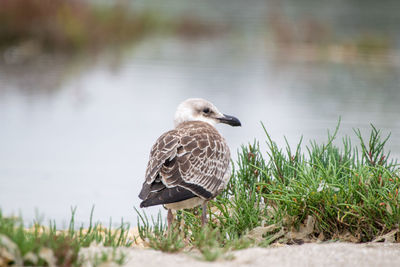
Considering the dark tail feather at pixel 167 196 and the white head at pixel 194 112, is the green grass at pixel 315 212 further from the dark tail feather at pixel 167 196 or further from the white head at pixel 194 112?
the white head at pixel 194 112

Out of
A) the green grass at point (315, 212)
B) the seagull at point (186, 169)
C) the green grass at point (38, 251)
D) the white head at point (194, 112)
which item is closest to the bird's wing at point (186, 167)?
the seagull at point (186, 169)

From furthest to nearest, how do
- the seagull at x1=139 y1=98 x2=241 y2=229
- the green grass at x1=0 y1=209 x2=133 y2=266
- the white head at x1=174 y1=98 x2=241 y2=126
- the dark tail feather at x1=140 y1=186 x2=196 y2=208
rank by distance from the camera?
the white head at x1=174 y1=98 x2=241 y2=126 → the seagull at x1=139 y1=98 x2=241 y2=229 → the dark tail feather at x1=140 y1=186 x2=196 y2=208 → the green grass at x1=0 y1=209 x2=133 y2=266

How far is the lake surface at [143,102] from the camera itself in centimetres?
916

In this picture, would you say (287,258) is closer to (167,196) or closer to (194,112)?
(167,196)

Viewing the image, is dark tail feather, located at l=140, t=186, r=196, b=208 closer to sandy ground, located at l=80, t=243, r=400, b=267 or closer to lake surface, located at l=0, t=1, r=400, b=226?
sandy ground, located at l=80, t=243, r=400, b=267

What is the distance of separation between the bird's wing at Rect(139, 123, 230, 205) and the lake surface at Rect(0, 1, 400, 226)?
1.88 metres

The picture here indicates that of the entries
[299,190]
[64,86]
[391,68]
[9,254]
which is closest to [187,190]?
[299,190]

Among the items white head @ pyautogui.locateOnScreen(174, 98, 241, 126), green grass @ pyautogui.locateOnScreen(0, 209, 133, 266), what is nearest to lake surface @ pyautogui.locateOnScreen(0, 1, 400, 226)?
white head @ pyautogui.locateOnScreen(174, 98, 241, 126)

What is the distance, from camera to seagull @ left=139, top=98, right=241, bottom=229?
5.73m

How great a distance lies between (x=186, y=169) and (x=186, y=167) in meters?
0.02

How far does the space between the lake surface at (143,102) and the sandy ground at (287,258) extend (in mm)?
2905

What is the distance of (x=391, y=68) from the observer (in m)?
20.0

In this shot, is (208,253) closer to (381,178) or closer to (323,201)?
(323,201)

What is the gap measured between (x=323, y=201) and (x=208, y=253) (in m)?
1.63
